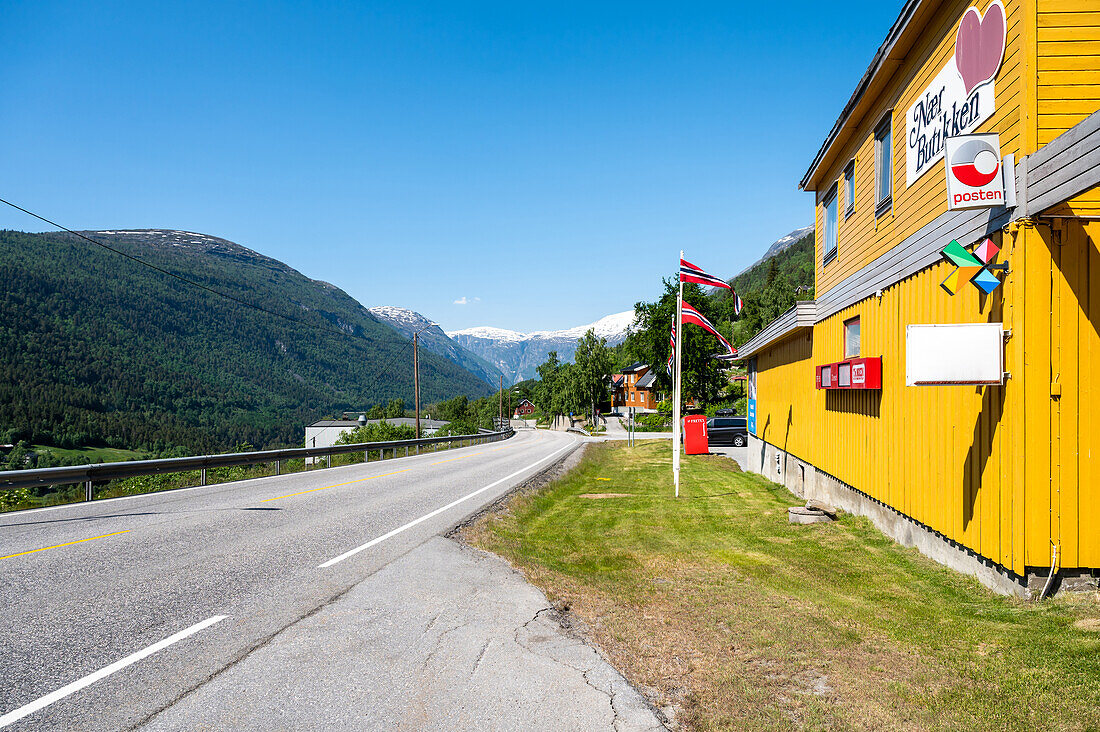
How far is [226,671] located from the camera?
14.3 feet

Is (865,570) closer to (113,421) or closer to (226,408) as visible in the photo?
(113,421)

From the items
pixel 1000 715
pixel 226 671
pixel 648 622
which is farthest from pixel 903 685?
pixel 226 671

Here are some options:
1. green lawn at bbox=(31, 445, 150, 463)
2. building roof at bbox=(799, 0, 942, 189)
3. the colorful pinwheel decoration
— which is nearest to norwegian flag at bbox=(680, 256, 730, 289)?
building roof at bbox=(799, 0, 942, 189)

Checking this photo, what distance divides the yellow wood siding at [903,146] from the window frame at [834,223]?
198 millimetres

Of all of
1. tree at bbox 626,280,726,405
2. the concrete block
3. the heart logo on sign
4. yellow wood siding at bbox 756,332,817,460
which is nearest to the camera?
the heart logo on sign

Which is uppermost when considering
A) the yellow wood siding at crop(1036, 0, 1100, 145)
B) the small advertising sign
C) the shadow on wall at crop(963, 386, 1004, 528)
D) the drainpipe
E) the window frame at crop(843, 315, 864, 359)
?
the yellow wood siding at crop(1036, 0, 1100, 145)

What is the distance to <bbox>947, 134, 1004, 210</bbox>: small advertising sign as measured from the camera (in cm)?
620

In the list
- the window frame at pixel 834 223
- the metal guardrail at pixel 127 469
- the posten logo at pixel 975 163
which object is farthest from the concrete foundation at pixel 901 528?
the metal guardrail at pixel 127 469

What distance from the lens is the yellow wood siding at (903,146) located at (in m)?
6.41

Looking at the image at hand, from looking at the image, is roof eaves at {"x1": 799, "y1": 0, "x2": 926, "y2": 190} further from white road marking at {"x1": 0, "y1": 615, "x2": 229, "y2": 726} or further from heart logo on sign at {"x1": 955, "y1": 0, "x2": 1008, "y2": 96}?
white road marking at {"x1": 0, "y1": 615, "x2": 229, "y2": 726}

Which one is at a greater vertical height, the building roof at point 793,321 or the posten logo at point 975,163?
the posten logo at point 975,163

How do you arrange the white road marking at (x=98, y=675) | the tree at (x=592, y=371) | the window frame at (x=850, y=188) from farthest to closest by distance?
the tree at (x=592, y=371) < the window frame at (x=850, y=188) < the white road marking at (x=98, y=675)

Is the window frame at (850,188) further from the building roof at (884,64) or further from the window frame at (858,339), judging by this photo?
the window frame at (858,339)

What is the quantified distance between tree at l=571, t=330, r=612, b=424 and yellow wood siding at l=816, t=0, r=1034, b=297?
256 ft
